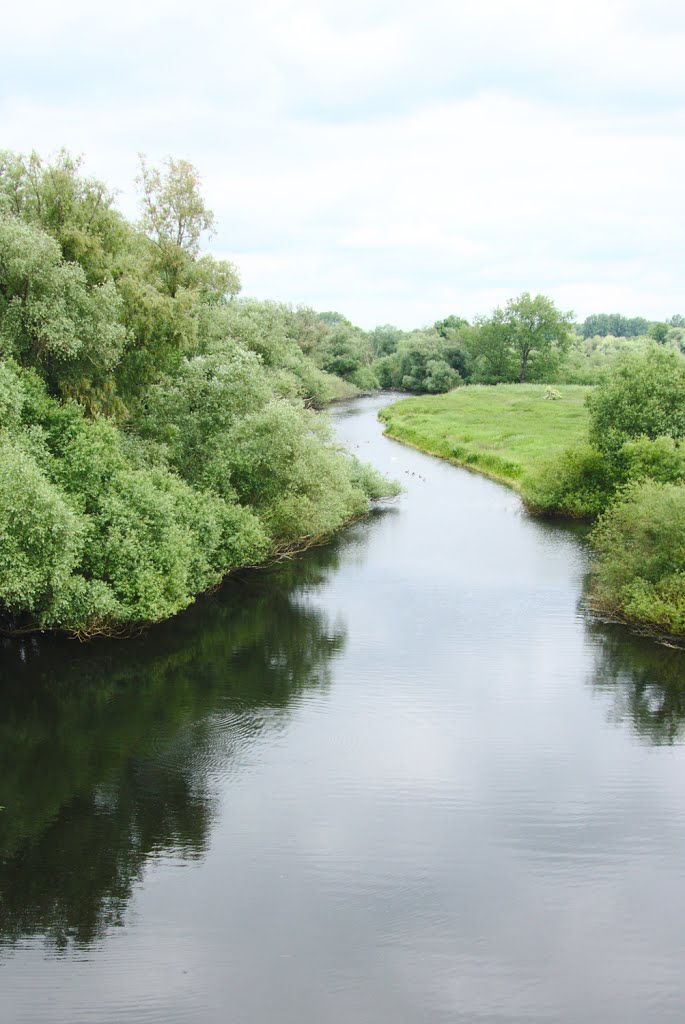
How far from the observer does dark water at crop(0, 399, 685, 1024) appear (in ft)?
45.1

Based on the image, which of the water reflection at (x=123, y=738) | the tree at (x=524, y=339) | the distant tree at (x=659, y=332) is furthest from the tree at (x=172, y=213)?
the distant tree at (x=659, y=332)

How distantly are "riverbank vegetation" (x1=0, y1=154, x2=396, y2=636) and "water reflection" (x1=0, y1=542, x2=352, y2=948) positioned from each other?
1.59 m

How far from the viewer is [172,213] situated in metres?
38.4

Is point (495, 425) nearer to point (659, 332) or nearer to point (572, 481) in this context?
point (572, 481)

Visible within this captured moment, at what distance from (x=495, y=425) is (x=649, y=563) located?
4666 centimetres

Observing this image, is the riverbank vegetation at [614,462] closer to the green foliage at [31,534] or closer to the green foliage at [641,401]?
the green foliage at [641,401]

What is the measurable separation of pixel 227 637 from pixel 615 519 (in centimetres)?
1563

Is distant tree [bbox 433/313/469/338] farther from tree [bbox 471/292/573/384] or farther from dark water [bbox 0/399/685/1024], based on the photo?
dark water [bbox 0/399/685/1024]

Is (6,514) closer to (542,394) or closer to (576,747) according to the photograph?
(576,747)

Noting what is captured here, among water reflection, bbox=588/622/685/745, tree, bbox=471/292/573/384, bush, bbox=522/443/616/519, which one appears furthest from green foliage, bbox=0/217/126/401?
tree, bbox=471/292/573/384

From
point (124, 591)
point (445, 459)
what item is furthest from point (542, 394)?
point (124, 591)

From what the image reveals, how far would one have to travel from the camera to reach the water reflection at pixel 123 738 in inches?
630

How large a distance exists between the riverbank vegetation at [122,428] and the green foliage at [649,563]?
42.3 feet

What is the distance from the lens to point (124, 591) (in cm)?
2512
